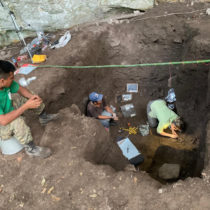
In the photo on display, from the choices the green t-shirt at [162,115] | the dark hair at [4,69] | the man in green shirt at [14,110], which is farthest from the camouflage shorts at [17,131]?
the green t-shirt at [162,115]

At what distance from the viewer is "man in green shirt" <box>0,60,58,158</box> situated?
2840 mm

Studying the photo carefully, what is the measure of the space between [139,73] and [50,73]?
2913mm

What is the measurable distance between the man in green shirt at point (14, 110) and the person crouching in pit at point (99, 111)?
1.71 metres

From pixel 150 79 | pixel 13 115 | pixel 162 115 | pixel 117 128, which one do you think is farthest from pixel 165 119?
pixel 13 115

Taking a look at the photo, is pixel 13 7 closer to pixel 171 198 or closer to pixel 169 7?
pixel 169 7

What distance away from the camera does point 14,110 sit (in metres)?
2.99

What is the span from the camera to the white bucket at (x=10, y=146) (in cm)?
347

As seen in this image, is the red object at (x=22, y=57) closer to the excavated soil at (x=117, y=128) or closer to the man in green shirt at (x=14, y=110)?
the excavated soil at (x=117, y=128)

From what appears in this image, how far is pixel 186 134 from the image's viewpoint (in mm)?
5379

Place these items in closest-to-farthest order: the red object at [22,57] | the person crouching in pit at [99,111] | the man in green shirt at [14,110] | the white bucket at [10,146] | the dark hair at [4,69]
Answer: the dark hair at [4,69], the man in green shirt at [14,110], the white bucket at [10,146], the person crouching in pit at [99,111], the red object at [22,57]

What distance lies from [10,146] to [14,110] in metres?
0.90

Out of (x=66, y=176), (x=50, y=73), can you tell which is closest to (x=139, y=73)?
(x=50, y=73)

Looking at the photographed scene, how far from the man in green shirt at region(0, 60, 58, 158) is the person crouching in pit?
1.71 meters

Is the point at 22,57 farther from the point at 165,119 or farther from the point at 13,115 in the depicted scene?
the point at 165,119
